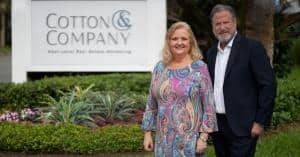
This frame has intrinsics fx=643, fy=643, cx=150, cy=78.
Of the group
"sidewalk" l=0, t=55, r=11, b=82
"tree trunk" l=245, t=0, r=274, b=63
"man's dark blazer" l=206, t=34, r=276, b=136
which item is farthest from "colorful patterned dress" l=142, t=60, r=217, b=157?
"sidewalk" l=0, t=55, r=11, b=82

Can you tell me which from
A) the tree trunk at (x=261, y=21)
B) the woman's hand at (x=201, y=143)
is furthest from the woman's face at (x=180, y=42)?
the tree trunk at (x=261, y=21)

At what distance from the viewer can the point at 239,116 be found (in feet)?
15.9

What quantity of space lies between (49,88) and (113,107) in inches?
69.3

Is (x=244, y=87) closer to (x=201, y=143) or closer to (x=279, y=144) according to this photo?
(x=201, y=143)

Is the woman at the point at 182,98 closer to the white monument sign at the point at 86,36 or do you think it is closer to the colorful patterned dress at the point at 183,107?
the colorful patterned dress at the point at 183,107

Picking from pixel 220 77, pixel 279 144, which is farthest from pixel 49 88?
pixel 220 77

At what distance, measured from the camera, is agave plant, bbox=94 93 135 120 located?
884cm

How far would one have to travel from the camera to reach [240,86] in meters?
4.82

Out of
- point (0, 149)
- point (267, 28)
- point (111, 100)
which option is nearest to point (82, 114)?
point (111, 100)

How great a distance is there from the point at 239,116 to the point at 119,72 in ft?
23.2

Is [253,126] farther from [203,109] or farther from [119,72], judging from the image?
[119,72]

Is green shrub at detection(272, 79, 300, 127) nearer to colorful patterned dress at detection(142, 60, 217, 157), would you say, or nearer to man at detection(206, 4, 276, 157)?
man at detection(206, 4, 276, 157)

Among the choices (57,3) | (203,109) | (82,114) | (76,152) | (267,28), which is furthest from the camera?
(57,3)

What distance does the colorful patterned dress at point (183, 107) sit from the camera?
445 cm
